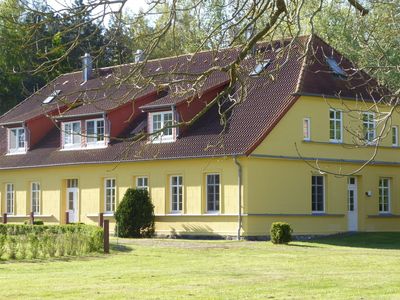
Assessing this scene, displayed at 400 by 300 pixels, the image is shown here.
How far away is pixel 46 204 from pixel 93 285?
87.2 ft

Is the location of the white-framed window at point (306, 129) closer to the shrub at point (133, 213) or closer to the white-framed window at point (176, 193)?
the white-framed window at point (176, 193)

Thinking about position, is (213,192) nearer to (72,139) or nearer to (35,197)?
(72,139)

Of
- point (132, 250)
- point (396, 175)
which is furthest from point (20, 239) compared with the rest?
point (396, 175)

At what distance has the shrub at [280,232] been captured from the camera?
34.4 m

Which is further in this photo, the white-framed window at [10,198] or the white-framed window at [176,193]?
the white-framed window at [10,198]

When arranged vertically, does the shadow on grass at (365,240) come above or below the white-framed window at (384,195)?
below

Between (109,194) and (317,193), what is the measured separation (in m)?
9.25

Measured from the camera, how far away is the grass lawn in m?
17.6

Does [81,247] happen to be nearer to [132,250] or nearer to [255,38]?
[132,250]

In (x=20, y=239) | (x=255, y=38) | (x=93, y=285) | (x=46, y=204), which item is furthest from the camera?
(x=46, y=204)

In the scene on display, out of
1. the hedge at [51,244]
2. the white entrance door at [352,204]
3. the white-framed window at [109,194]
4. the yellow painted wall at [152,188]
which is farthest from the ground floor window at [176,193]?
the hedge at [51,244]

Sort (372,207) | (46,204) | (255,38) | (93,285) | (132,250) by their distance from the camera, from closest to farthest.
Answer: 1. (255,38)
2. (93,285)
3. (132,250)
4. (372,207)
5. (46,204)

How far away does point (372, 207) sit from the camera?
4175cm

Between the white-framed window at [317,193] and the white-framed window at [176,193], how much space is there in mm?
5348
